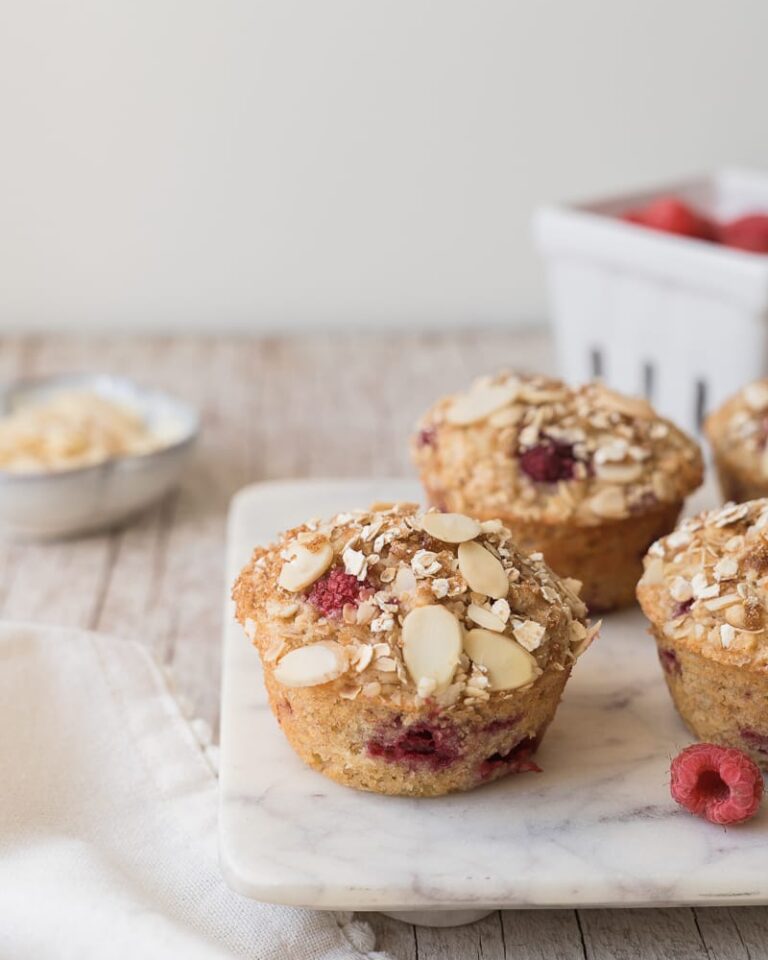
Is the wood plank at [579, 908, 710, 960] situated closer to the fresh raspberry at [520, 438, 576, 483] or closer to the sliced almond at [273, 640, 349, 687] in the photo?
the sliced almond at [273, 640, 349, 687]

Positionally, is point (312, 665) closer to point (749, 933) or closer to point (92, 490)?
point (749, 933)

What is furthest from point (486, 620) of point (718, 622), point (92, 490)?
point (92, 490)

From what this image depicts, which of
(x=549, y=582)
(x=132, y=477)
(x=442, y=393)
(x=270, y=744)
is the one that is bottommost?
(x=442, y=393)

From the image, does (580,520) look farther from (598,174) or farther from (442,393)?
(598,174)

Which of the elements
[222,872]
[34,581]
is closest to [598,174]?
[34,581]

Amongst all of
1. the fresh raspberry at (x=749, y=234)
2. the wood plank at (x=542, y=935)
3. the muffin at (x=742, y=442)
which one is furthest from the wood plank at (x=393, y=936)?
the fresh raspberry at (x=749, y=234)

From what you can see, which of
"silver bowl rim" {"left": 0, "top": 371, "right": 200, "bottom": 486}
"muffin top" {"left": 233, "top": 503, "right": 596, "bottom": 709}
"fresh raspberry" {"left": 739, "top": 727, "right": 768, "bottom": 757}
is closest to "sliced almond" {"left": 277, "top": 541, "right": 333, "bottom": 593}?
"muffin top" {"left": 233, "top": 503, "right": 596, "bottom": 709}
